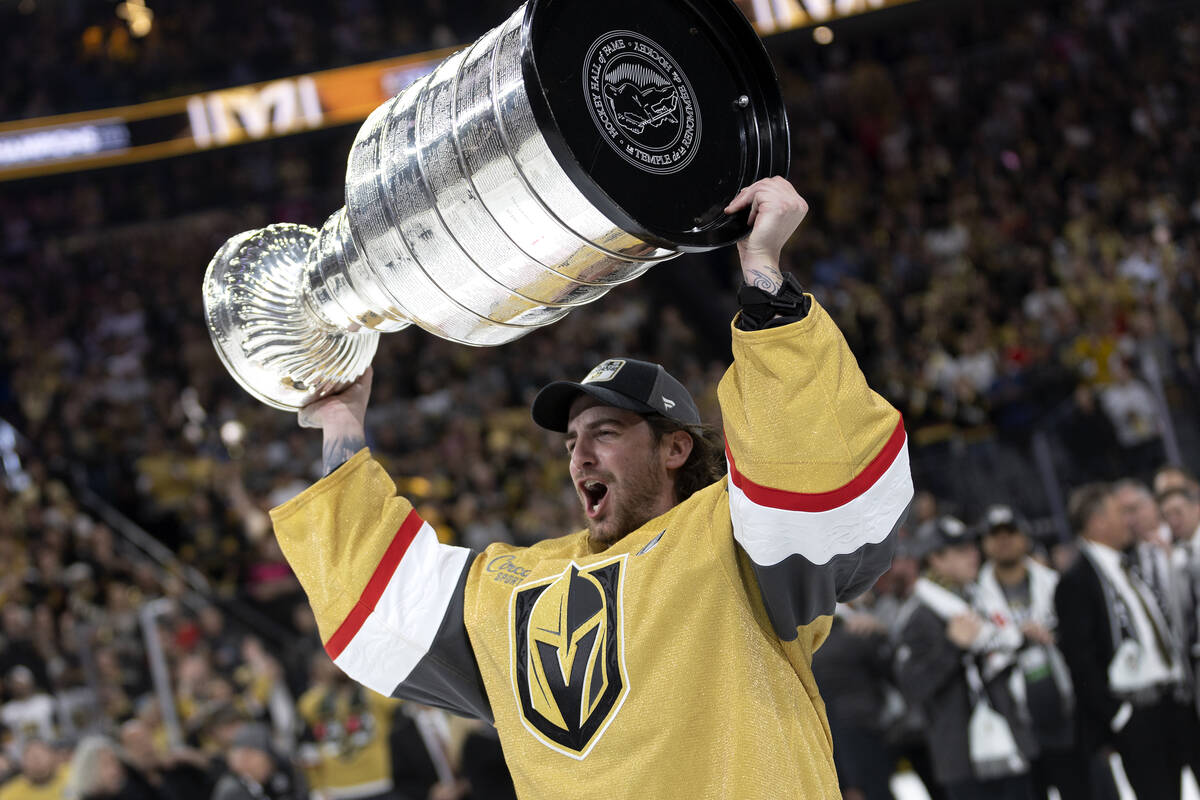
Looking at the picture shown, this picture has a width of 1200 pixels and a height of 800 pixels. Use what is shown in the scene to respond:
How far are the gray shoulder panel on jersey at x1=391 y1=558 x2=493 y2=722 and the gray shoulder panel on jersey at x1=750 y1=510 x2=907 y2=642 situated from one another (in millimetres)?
588

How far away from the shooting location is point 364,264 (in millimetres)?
1784

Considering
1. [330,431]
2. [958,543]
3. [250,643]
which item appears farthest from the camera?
[250,643]

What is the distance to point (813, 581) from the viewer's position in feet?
5.50

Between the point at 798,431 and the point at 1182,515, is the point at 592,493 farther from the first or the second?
the point at 1182,515

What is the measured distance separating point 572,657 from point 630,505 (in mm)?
375

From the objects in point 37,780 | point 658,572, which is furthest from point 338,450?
point 37,780

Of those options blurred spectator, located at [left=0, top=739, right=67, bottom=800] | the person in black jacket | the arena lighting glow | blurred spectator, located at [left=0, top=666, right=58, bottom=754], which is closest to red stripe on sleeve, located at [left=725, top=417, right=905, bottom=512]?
the person in black jacket

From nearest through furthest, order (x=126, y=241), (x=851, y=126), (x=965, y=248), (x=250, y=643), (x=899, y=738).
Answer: (x=899, y=738), (x=250, y=643), (x=965, y=248), (x=851, y=126), (x=126, y=241)

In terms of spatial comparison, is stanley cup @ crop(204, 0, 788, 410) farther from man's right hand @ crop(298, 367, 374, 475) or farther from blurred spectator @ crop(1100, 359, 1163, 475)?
blurred spectator @ crop(1100, 359, 1163, 475)

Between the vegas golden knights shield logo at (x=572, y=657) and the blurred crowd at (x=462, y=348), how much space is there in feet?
12.4

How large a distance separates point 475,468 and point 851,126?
22.3 feet

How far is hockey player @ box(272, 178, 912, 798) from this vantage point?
61.6 inches

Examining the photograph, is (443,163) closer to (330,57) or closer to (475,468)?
(475,468)

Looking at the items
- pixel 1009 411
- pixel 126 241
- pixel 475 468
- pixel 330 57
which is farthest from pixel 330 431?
pixel 126 241
